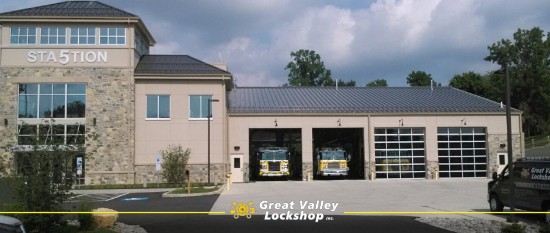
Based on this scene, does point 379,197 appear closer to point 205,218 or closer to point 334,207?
point 334,207

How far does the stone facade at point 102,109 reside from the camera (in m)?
38.7

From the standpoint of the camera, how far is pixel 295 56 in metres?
100

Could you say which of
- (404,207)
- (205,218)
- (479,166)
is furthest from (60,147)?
(479,166)

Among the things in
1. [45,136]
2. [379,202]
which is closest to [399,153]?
[379,202]

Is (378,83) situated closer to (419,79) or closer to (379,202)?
(419,79)

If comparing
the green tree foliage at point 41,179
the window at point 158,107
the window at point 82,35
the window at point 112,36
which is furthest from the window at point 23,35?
the green tree foliage at point 41,179

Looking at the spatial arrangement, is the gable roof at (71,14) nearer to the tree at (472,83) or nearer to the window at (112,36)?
the window at (112,36)

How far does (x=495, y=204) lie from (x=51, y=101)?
3021 cm

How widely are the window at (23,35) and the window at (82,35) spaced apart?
267 centimetres

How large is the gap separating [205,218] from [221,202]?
6.16 m

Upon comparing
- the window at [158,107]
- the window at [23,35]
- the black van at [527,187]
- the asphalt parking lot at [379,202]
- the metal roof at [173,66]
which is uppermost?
the window at [23,35]

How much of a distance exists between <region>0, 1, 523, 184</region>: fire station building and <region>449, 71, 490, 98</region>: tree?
4054 centimetres

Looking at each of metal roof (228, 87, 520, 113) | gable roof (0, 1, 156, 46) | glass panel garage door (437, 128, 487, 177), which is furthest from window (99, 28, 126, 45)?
glass panel garage door (437, 128, 487, 177)

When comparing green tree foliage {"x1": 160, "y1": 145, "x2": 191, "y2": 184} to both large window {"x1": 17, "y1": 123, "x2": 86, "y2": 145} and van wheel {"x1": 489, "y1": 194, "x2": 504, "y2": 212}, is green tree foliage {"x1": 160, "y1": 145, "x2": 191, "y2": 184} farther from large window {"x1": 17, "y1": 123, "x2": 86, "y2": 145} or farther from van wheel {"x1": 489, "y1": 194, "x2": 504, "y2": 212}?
large window {"x1": 17, "y1": 123, "x2": 86, "y2": 145}
